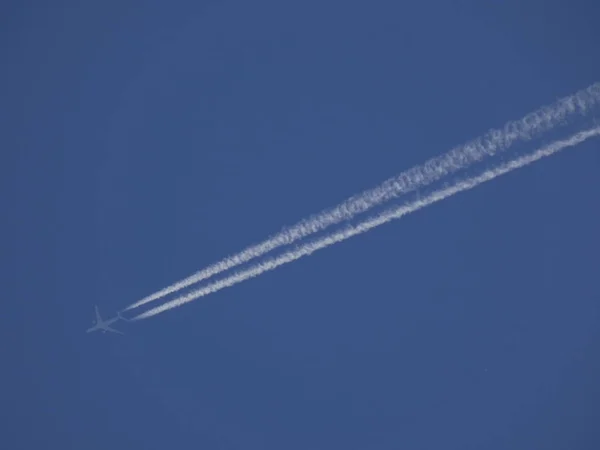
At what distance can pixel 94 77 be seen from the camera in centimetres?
1072

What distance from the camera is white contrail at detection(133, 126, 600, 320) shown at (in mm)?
8780

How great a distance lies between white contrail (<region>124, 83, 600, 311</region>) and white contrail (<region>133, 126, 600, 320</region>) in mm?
173

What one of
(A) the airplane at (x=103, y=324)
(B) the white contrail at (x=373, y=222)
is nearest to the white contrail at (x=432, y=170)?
(B) the white contrail at (x=373, y=222)

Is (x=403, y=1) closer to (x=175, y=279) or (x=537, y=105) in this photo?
(x=537, y=105)

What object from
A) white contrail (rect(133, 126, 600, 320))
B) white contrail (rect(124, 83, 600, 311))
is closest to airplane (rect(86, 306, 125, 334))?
white contrail (rect(133, 126, 600, 320))

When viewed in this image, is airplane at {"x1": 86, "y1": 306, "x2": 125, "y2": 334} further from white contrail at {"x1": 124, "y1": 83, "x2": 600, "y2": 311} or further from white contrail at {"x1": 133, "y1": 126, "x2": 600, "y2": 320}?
white contrail at {"x1": 124, "y1": 83, "x2": 600, "y2": 311}

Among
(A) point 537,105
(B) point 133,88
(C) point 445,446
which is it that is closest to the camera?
(A) point 537,105

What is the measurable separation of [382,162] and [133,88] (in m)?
4.21

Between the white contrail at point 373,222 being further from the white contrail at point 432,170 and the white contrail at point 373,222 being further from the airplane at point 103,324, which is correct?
the airplane at point 103,324

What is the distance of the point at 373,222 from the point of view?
9336 mm

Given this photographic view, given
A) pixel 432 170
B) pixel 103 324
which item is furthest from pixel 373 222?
pixel 103 324

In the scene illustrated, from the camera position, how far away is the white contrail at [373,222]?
28.8ft

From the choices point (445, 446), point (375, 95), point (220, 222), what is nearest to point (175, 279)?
point (220, 222)

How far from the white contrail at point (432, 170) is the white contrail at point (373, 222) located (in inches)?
6.8
